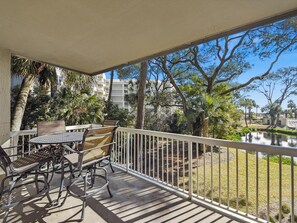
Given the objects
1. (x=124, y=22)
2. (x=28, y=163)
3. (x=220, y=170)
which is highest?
(x=124, y=22)

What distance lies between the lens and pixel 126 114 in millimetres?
10617

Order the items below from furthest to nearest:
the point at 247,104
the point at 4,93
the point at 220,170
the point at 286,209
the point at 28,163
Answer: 1. the point at 247,104
2. the point at 286,209
3. the point at 4,93
4. the point at 220,170
5. the point at 28,163

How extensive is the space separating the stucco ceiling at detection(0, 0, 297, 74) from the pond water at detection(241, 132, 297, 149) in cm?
921

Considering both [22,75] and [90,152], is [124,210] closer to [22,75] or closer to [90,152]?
[90,152]

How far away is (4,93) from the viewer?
3.33 m

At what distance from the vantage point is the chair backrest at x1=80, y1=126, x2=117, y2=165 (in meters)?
2.46

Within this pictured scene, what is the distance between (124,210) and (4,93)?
2778 mm

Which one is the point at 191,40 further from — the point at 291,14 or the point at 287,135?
the point at 287,135

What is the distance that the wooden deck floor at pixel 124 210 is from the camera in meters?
2.36

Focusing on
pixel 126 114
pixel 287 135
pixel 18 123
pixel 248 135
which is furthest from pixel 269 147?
pixel 248 135

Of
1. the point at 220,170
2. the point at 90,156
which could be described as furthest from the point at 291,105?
the point at 90,156

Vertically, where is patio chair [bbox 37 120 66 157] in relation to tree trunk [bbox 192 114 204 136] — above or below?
above

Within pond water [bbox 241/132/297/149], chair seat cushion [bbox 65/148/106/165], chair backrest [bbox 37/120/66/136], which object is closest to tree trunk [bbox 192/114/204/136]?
pond water [bbox 241/132/297/149]

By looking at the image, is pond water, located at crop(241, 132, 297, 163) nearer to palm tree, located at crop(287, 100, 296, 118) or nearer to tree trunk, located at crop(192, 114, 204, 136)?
palm tree, located at crop(287, 100, 296, 118)
